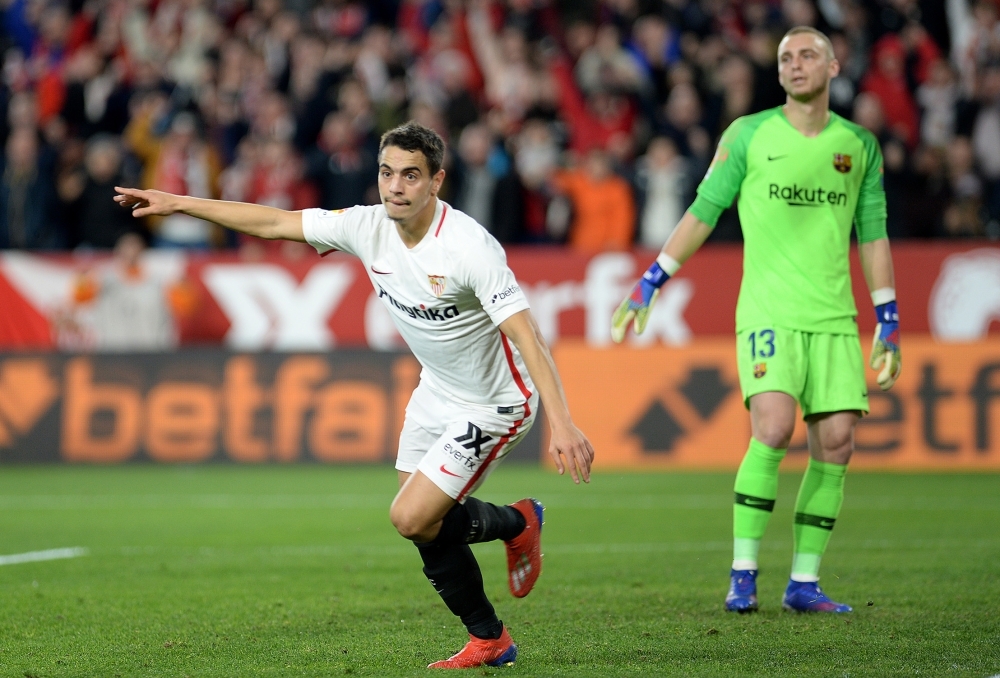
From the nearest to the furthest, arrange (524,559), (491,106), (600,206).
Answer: (524,559), (600,206), (491,106)

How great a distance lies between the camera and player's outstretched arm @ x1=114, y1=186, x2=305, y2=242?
5496 millimetres

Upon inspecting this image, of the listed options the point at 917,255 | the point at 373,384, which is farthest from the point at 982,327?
the point at 373,384

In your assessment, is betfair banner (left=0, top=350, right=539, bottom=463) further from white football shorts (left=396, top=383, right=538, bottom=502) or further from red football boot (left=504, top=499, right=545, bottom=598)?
white football shorts (left=396, top=383, right=538, bottom=502)

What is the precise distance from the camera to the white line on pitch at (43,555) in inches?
331

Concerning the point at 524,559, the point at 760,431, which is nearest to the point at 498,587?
the point at 524,559

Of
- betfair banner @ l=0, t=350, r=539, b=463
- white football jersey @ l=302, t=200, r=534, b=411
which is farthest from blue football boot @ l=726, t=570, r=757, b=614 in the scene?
betfair banner @ l=0, t=350, r=539, b=463

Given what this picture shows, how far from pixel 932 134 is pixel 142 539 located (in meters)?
11.0

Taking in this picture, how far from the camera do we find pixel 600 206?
15.9 metres

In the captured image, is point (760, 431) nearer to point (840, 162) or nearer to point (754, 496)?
point (754, 496)

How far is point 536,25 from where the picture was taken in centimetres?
1891

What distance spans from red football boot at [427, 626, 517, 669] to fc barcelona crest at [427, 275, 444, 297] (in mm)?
1334

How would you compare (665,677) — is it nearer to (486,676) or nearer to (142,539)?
(486,676)

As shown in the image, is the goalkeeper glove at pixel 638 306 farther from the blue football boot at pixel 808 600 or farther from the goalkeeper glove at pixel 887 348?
the blue football boot at pixel 808 600

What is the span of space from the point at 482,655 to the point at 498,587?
7.02 ft
